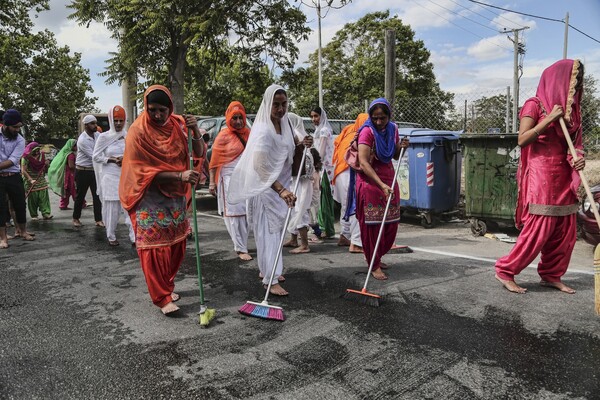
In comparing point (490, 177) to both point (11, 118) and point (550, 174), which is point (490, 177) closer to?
point (550, 174)

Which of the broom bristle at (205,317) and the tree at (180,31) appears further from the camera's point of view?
the tree at (180,31)

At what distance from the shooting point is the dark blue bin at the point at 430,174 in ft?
25.0

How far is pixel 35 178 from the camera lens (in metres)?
8.62

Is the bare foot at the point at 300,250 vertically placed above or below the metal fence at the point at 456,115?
below

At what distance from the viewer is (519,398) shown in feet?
7.94

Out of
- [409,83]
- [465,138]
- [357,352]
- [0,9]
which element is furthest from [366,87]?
[357,352]

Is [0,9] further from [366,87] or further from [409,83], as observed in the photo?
[409,83]

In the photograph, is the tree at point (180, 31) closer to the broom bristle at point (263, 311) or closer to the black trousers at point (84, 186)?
the black trousers at point (84, 186)

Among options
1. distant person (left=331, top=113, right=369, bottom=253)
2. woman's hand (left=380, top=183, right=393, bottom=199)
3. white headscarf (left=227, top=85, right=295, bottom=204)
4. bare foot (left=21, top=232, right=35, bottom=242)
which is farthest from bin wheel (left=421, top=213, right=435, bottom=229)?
bare foot (left=21, top=232, right=35, bottom=242)

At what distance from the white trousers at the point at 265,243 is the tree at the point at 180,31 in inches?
363

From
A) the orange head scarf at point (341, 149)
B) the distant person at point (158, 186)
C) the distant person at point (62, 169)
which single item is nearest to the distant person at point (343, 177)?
the orange head scarf at point (341, 149)

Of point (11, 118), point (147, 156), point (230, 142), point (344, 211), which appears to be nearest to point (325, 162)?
point (344, 211)

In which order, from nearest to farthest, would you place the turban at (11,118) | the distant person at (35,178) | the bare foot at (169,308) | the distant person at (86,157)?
the bare foot at (169,308) → the turban at (11,118) → the distant person at (86,157) → the distant person at (35,178)

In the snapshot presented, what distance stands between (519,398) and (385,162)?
2655 mm
